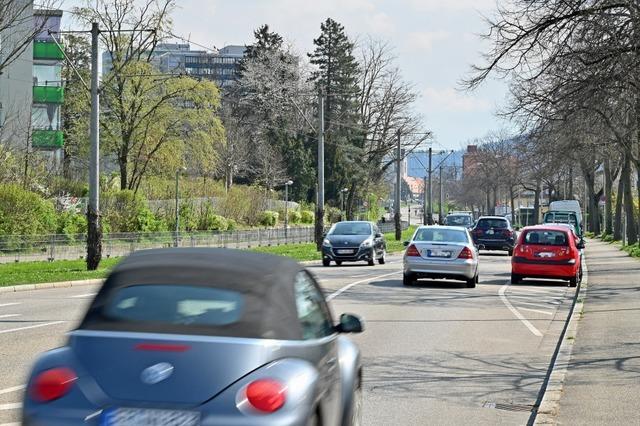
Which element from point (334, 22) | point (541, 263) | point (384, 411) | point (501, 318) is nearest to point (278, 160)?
point (334, 22)

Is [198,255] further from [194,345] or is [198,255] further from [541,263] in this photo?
[541,263]

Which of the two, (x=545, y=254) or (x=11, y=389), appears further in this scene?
(x=545, y=254)

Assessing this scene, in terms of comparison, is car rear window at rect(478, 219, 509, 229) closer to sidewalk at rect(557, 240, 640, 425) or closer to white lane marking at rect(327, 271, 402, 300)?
white lane marking at rect(327, 271, 402, 300)

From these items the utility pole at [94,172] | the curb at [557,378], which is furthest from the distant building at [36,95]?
the curb at [557,378]

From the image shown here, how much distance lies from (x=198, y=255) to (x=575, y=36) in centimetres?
1821

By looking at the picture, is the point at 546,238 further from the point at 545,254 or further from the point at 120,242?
the point at 120,242

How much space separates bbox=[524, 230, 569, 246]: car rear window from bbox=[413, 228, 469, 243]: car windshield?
7.25 ft

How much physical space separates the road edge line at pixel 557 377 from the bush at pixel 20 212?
30.7m

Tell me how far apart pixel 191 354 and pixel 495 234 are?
45.0m

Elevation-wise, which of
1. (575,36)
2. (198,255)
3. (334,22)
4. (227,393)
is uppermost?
(334,22)

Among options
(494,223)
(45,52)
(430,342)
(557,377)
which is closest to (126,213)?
(494,223)

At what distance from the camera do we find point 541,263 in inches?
1082

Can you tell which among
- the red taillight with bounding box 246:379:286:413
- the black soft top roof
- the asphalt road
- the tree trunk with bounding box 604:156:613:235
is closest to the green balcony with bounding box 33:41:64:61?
the tree trunk with bounding box 604:156:613:235

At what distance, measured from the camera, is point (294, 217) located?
81.8m
